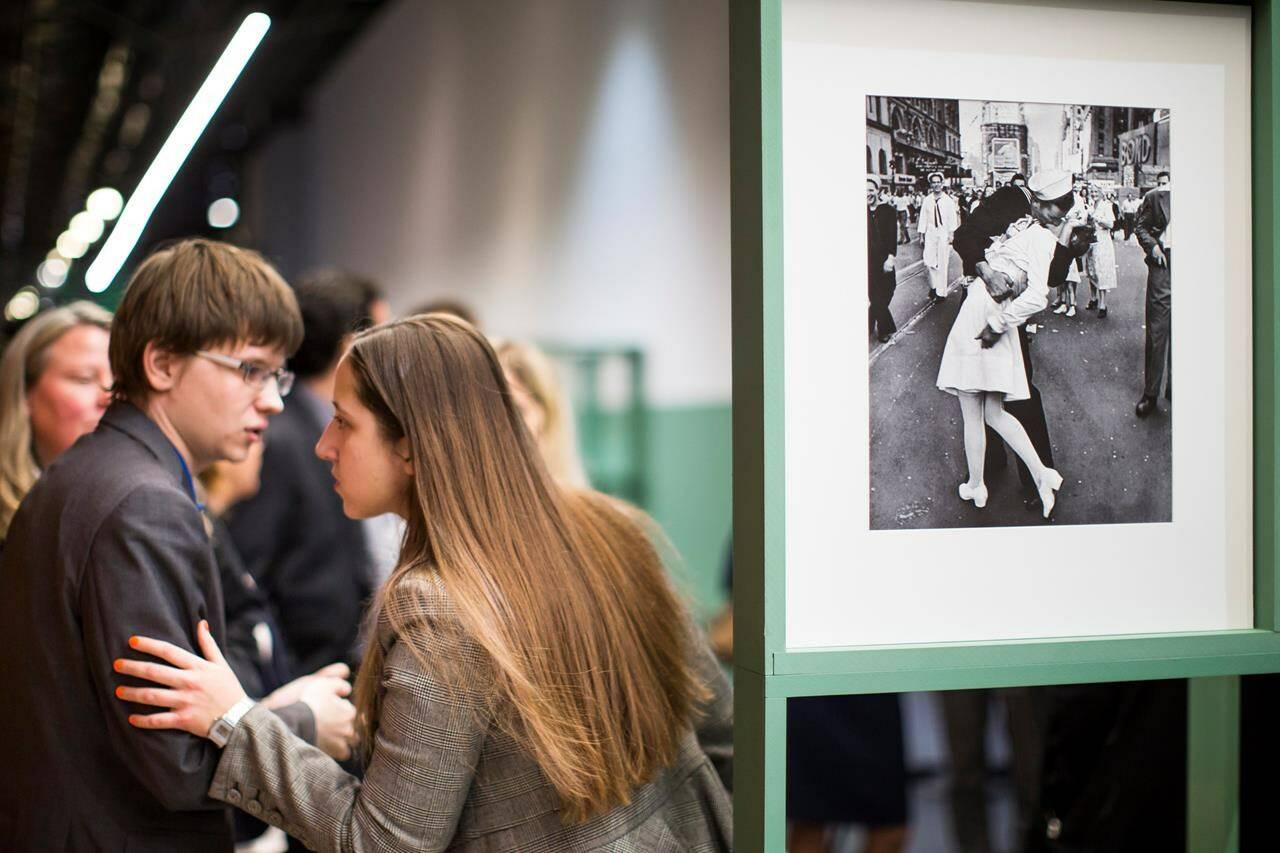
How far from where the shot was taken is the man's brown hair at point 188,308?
1.88m

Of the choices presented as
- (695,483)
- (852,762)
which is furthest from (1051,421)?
(695,483)

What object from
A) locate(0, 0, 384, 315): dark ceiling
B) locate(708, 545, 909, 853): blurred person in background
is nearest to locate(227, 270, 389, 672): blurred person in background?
locate(708, 545, 909, 853): blurred person in background

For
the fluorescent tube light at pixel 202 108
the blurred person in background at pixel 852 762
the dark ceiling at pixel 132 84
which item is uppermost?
the dark ceiling at pixel 132 84

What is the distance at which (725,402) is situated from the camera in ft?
19.6

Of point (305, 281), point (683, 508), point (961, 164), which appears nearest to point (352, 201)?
point (683, 508)

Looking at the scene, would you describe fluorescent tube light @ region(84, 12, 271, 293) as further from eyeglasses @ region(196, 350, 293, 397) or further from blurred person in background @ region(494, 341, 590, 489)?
eyeglasses @ region(196, 350, 293, 397)

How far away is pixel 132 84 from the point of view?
10328 millimetres

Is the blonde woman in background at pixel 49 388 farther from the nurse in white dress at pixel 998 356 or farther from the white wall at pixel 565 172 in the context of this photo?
the white wall at pixel 565 172

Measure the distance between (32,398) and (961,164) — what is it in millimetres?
2460

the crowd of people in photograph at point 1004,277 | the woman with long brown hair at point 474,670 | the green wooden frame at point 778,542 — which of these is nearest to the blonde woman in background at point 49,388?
the woman with long brown hair at point 474,670

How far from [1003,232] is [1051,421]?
229 millimetres

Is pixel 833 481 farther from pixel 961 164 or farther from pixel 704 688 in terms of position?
pixel 704 688

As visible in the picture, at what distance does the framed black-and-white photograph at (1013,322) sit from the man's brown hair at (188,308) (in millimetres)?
1008

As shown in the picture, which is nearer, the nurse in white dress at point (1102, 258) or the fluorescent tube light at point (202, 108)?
the nurse in white dress at point (1102, 258)
